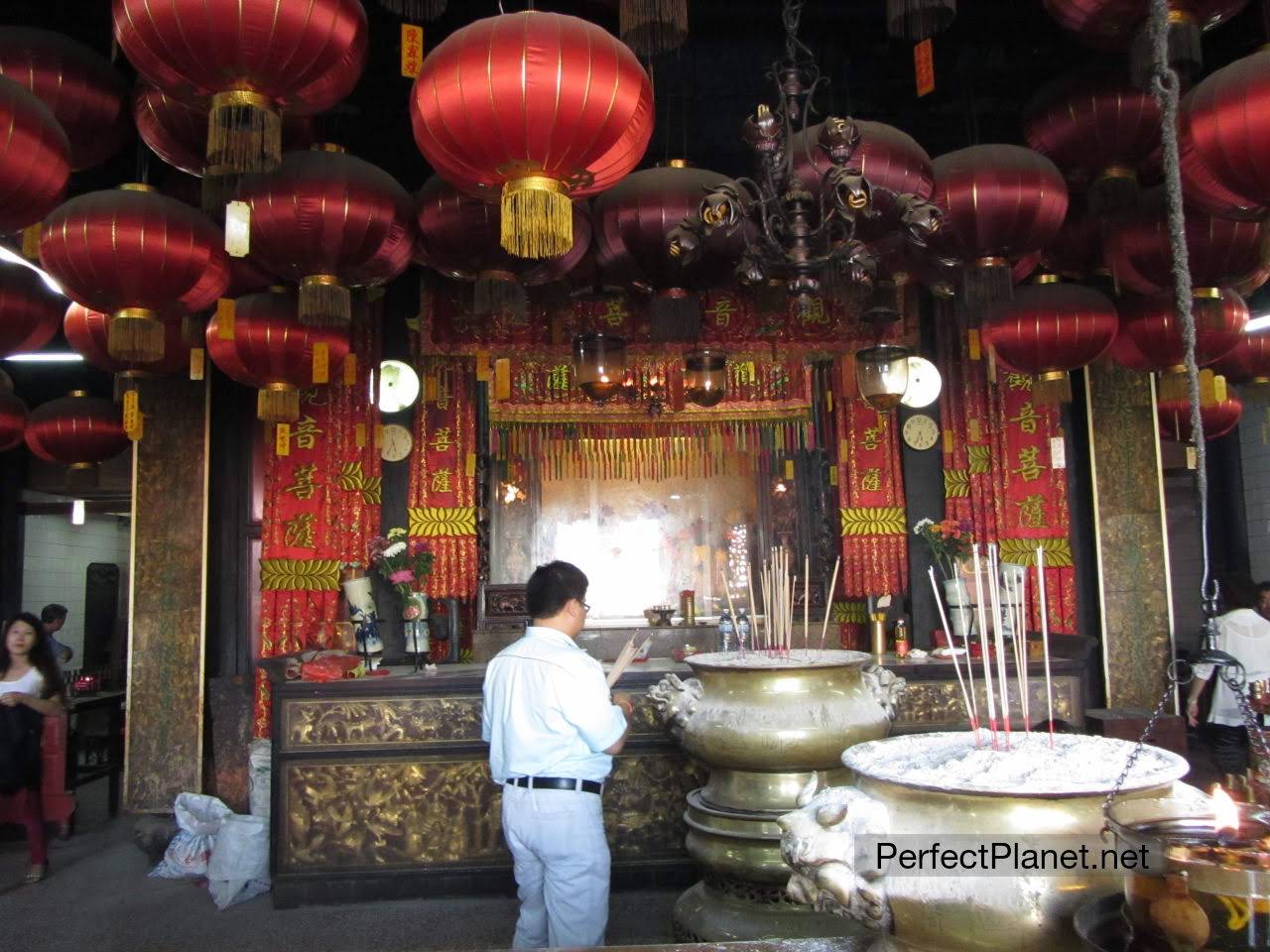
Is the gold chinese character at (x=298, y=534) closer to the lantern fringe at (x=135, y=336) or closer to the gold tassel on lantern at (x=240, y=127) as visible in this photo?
the lantern fringe at (x=135, y=336)

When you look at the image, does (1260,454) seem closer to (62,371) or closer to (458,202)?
(458,202)

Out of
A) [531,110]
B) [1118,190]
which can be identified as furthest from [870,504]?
[531,110]

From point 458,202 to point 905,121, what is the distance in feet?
8.75

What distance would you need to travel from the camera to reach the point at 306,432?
16.5 ft

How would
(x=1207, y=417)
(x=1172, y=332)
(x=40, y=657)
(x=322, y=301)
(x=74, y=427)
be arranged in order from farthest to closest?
(x=74, y=427), (x=1207, y=417), (x=40, y=657), (x=1172, y=332), (x=322, y=301)

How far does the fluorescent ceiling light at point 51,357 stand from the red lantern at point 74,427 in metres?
1.79

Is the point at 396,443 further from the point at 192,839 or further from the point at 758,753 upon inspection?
the point at 758,753

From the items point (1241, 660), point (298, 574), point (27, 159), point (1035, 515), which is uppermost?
point (27, 159)

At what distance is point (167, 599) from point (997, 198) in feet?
14.6

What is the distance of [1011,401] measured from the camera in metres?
5.24

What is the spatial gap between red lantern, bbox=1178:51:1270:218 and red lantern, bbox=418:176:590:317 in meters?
1.70

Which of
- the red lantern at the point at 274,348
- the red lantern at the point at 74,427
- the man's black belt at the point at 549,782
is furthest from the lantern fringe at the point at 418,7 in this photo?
the red lantern at the point at 74,427

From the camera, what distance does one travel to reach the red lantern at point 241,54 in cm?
193

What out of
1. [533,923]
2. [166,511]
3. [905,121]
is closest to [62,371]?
[166,511]
